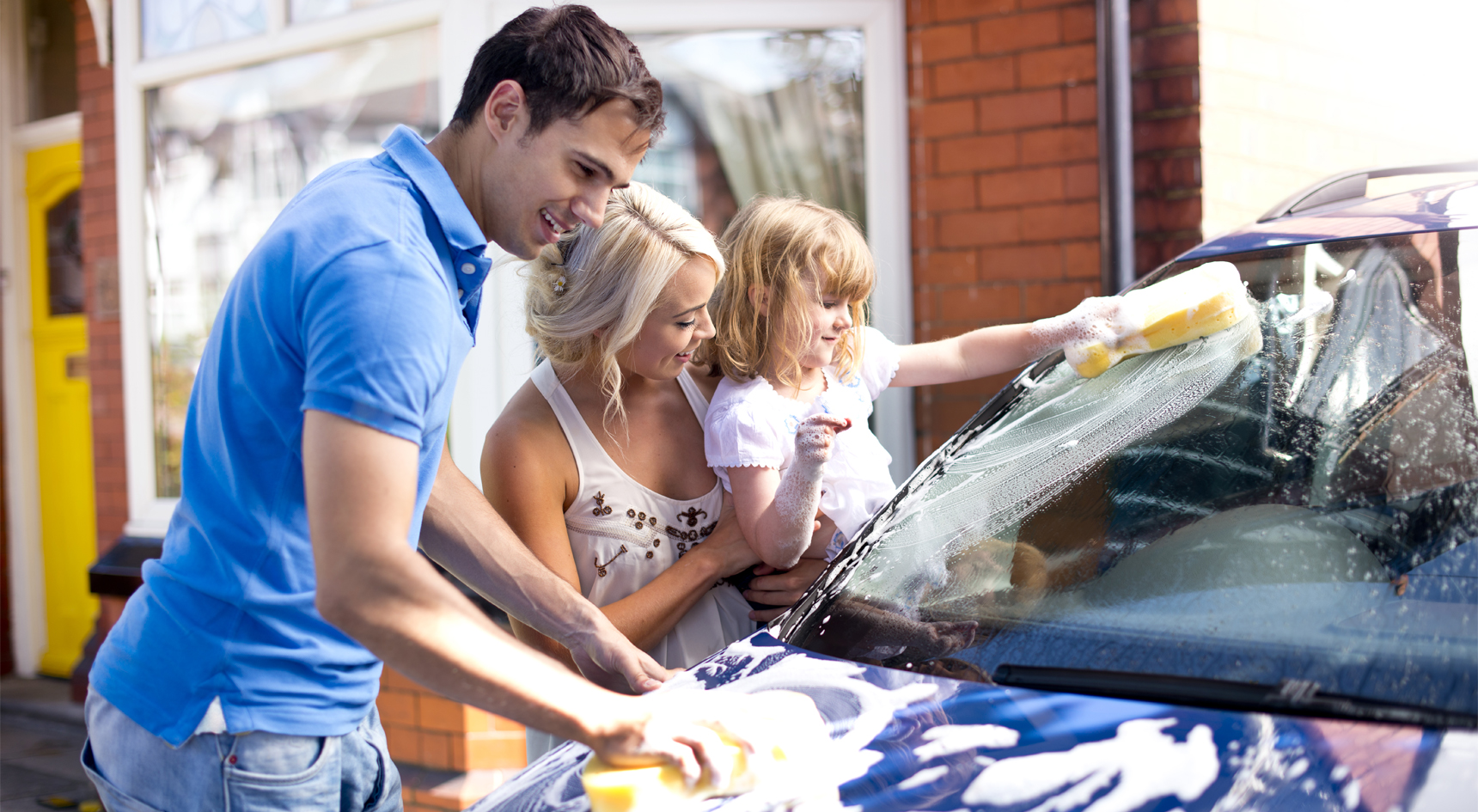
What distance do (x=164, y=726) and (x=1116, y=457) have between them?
133cm

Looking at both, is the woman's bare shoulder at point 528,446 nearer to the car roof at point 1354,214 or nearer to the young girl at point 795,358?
the young girl at point 795,358

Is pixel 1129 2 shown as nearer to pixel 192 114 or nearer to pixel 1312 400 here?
pixel 1312 400

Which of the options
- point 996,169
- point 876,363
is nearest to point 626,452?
point 876,363

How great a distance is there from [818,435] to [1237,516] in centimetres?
60

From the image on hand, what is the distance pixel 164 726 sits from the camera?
1294 millimetres

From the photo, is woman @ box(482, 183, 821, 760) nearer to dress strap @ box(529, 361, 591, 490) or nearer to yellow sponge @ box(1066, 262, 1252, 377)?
dress strap @ box(529, 361, 591, 490)

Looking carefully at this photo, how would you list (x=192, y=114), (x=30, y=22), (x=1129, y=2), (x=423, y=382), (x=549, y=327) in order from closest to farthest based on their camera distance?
(x=423, y=382)
(x=549, y=327)
(x=1129, y=2)
(x=192, y=114)
(x=30, y=22)

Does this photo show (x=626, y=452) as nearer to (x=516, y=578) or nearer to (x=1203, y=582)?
(x=516, y=578)

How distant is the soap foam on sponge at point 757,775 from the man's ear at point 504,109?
2.49ft

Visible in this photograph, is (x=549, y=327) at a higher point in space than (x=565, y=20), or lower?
lower

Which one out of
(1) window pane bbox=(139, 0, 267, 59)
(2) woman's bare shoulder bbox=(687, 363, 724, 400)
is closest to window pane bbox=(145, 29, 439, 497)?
(1) window pane bbox=(139, 0, 267, 59)

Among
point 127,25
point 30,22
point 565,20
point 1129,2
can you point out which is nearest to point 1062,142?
point 1129,2

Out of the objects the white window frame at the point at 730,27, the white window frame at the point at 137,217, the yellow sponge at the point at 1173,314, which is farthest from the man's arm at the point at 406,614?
the white window frame at the point at 137,217

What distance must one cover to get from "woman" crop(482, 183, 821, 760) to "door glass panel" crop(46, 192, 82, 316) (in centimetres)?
494
